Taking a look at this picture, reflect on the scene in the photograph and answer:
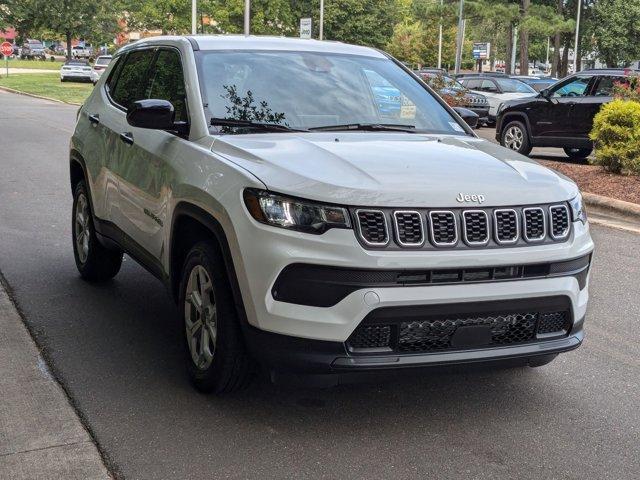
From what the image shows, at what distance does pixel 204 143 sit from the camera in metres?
4.76

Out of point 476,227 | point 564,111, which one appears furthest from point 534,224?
point 564,111

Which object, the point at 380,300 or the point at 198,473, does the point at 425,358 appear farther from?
the point at 198,473

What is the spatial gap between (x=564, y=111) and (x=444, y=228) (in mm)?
13857

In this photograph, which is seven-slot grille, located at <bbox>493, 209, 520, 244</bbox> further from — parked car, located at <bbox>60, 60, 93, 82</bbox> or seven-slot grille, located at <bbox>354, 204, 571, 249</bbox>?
parked car, located at <bbox>60, 60, 93, 82</bbox>

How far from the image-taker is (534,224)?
13.7 feet

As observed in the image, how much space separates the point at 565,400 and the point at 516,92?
84.5 ft

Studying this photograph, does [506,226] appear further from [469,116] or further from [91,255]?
[91,255]

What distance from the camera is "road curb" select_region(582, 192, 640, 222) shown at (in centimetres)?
1091

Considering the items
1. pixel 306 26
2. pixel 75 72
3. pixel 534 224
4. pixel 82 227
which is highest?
pixel 306 26

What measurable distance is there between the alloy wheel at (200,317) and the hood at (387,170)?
635 mm

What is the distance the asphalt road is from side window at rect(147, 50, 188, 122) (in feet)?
4.77

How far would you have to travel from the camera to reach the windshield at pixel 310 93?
5062 mm

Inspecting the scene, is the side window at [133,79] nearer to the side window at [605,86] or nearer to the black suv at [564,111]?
the black suv at [564,111]

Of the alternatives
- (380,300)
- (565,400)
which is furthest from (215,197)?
(565,400)
